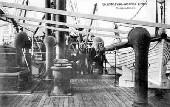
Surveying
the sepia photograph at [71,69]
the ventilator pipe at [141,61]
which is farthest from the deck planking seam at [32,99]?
the ventilator pipe at [141,61]

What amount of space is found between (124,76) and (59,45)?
3559 mm

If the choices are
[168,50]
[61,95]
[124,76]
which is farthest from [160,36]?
[61,95]

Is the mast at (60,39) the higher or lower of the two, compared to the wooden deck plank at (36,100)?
higher

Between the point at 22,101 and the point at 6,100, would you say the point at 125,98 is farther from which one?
the point at 6,100

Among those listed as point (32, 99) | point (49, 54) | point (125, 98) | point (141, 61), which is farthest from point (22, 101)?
point (49, 54)

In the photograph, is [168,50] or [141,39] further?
[168,50]

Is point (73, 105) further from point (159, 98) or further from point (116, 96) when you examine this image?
point (159, 98)

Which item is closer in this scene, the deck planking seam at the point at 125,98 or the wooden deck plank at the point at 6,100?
the wooden deck plank at the point at 6,100

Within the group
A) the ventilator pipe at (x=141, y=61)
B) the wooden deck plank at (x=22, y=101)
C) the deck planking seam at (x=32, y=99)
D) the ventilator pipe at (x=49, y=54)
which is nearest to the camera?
the ventilator pipe at (x=141, y=61)

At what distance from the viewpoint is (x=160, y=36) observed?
1063 cm

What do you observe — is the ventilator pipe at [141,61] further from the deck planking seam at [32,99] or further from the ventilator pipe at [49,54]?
the ventilator pipe at [49,54]

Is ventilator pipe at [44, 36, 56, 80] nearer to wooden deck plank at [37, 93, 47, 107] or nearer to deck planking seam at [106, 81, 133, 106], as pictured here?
wooden deck plank at [37, 93, 47, 107]

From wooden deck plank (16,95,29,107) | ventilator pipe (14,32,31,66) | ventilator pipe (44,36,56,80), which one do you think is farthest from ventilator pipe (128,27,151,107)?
ventilator pipe (44,36,56,80)

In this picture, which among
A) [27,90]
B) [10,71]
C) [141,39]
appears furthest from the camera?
[10,71]
